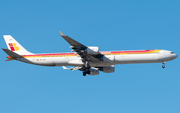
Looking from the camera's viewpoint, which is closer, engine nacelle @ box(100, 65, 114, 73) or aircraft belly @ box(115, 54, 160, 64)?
aircraft belly @ box(115, 54, 160, 64)

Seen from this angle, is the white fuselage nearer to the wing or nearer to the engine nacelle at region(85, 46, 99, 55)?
the wing

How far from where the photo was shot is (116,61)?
2477 inches

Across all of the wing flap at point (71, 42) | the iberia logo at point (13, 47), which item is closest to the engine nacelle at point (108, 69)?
the wing flap at point (71, 42)

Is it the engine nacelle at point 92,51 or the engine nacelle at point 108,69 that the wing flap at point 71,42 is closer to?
the engine nacelle at point 92,51

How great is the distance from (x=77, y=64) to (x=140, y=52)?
44.7 feet

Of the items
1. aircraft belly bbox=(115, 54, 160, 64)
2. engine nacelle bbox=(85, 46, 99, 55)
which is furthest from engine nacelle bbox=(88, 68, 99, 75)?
engine nacelle bbox=(85, 46, 99, 55)

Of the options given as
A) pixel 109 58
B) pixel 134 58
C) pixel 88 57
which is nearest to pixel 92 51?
pixel 88 57

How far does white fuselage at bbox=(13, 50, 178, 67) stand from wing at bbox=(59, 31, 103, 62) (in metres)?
1.34

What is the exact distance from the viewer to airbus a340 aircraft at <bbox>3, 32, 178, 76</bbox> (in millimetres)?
61338

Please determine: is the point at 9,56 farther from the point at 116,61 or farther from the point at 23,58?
the point at 116,61

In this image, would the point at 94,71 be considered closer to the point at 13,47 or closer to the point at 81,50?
the point at 81,50

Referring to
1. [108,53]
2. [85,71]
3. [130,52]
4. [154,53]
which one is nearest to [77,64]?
[85,71]

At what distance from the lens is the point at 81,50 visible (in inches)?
2395

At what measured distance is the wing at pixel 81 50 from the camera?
58.2 m
